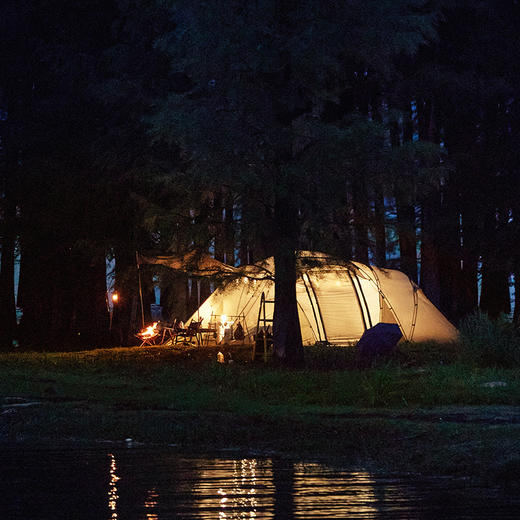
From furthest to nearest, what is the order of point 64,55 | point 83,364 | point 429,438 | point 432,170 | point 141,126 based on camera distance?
point 64,55 → point 141,126 → point 83,364 → point 432,170 → point 429,438

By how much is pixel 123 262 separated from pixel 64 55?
6.90 meters

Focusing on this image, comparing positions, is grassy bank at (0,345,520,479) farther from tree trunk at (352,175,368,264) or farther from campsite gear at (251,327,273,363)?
tree trunk at (352,175,368,264)

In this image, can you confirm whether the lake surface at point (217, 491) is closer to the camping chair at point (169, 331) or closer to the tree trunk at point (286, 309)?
the tree trunk at point (286, 309)

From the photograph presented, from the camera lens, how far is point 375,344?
766 inches

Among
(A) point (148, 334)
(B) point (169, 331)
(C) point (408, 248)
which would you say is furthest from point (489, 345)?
(C) point (408, 248)

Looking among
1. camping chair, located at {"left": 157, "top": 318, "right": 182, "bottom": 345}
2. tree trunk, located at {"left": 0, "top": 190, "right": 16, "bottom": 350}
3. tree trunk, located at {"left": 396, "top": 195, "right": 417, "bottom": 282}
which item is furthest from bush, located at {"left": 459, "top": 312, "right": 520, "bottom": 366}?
tree trunk, located at {"left": 0, "top": 190, "right": 16, "bottom": 350}

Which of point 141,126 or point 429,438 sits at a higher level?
point 141,126

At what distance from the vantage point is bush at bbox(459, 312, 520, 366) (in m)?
17.7

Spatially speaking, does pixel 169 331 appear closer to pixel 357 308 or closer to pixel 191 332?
pixel 191 332

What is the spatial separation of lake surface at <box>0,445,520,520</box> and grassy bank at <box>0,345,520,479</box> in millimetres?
921

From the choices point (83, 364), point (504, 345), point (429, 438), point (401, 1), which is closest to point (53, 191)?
point (83, 364)

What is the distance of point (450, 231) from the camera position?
99.4 ft

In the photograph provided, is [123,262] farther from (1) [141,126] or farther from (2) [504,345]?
(2) [504,345]

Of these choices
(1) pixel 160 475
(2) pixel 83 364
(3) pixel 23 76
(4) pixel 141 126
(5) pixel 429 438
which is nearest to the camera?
(1) pixel 160 475
